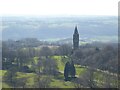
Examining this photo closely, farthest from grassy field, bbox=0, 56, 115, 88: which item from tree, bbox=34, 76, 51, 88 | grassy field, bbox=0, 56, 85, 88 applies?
tree, bbox=34, 76, 51, 88

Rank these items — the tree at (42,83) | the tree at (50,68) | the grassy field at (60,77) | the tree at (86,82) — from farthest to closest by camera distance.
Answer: the tree at (50,68) < the grassy field at (60,77) < the tree at (86,82) < the tree at (42,83)

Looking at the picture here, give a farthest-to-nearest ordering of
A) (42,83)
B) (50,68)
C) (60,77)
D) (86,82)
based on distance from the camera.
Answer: (50,68) → (60,77) → (86,82) → (42,83)

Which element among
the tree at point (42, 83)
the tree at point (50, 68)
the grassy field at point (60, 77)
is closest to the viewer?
the tree at point (42, 83)

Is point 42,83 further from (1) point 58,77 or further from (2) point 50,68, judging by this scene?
(2) point 50,68

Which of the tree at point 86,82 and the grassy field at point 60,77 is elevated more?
the tree at point 86,82

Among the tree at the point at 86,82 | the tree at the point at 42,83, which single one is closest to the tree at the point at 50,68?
the tree at the point at 86,82

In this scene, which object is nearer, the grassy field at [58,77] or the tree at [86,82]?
the tree at [86,82]

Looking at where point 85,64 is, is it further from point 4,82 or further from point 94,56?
point 4,82

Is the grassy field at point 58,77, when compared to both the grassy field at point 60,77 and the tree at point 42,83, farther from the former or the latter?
the tree at point 42,83

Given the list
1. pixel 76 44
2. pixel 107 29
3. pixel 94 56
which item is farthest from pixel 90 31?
pixel 94 56

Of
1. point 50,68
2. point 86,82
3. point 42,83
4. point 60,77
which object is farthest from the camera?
point 50,68

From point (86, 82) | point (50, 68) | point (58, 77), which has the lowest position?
point (58, 77)

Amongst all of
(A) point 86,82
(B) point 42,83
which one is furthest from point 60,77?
(B) point 42,83
